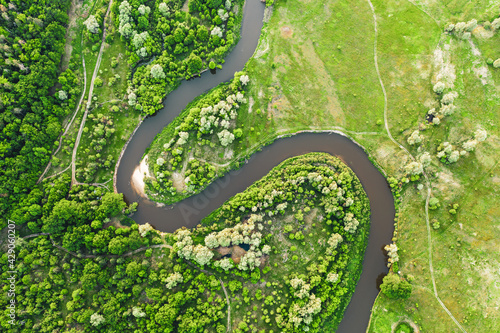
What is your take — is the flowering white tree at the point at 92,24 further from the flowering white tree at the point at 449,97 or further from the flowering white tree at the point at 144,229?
the flowering white tree at the point at 449,97

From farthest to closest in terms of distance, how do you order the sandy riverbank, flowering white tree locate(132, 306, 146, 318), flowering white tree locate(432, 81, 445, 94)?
the sandy riverbank < flowering white tree locate(432, 81, 445, 94) < flowering white tree locate(132, 306, 146, 318)

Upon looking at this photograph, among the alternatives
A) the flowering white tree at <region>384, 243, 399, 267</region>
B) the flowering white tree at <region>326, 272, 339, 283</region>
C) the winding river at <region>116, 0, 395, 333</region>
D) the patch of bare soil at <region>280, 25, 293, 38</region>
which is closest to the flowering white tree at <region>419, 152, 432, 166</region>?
the winding river at <region>116, 0, 395, 333</region>

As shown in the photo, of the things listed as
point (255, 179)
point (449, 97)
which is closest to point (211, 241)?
point (255, 179)

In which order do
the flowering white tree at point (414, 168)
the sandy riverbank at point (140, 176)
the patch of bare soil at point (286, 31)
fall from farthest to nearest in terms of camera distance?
the patch of bare soil at point (286, 31), the sandy riverbank at point (140, 176), the flowering white tree at point (414, 168)

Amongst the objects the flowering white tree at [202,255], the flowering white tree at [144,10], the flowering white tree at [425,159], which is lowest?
the flowering white tree at [202,255]

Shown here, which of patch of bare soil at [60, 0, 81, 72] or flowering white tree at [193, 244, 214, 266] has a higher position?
patch of bare soil at [60, 0, 81, 72]

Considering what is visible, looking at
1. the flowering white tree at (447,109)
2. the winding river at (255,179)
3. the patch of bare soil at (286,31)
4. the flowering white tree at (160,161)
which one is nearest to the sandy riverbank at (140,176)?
the winding river at (255,179)

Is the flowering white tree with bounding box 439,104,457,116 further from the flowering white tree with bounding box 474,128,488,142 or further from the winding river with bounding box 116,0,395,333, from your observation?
the winding river with bounding box 116,0,395,333
